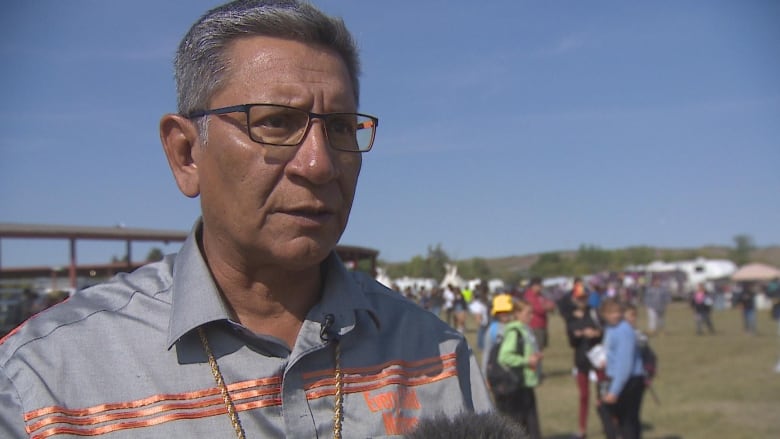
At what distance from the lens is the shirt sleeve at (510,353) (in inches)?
285

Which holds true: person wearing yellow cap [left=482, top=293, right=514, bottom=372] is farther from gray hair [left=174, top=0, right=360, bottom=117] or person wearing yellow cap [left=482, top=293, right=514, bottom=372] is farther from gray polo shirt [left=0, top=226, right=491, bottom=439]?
gray hair [left=174, top=0, right=360, bottom=117]

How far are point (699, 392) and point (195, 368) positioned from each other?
11683 mm

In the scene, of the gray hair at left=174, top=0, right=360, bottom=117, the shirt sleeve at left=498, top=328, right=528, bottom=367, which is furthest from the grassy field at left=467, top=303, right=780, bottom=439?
the gray hair at left=174, top=0, right=360, bottom=117

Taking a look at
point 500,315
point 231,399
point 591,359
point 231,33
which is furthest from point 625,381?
point 231,33

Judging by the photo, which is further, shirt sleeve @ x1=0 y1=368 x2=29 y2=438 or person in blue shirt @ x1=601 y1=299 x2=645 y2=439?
person in blue shirt @ x1=601 y1=299 x2=645 y2=439

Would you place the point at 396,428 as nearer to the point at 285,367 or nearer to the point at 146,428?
the point at 285,367

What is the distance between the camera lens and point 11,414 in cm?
142

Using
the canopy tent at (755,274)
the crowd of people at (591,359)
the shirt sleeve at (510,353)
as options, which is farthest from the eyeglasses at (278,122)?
the canopy tent at (755,274)

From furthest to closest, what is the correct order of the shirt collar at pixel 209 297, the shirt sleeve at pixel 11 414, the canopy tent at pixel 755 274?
the canopy tent at pixel 755 274 → the shirt collar at pixel 209 297 → the shirt sleeve at pixel 11 414

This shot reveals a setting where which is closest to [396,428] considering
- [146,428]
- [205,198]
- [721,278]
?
[146,428]

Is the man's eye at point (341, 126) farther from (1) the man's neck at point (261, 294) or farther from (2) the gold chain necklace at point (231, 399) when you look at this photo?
(2) the gold chain necklace at point (231, 399)

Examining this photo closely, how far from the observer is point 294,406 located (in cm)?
163

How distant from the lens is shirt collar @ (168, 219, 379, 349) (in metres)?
1.63

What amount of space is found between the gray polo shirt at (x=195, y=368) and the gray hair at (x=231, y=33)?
433 millimetres
